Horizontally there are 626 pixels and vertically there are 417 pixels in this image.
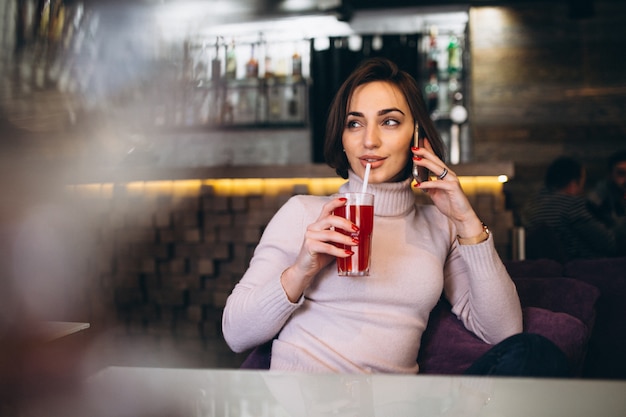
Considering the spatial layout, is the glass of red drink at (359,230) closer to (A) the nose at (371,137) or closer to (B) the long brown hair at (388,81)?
(A) the nose at (371,137)

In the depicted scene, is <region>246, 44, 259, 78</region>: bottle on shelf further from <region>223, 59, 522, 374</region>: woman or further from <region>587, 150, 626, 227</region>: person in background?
<region>223, 59, 522, 374</region>: woman

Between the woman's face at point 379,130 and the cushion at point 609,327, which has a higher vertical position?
the woman's face at point 379,130

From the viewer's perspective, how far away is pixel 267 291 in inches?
49.5

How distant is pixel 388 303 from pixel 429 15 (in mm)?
3760

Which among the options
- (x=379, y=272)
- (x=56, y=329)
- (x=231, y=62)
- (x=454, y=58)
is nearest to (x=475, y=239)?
(x=379, y=272)

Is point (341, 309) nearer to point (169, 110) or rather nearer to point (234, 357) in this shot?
point (234, 357)

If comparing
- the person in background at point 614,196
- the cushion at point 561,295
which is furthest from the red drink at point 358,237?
the person in background at point 614,196

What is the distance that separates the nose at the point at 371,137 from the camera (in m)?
1.42

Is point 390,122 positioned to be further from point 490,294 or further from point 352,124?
point 490,294

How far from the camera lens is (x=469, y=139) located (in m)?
4.49

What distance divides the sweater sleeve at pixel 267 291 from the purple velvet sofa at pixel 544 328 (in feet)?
0.45

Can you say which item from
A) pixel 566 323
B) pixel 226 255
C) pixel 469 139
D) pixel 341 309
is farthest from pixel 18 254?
pixel 469 139

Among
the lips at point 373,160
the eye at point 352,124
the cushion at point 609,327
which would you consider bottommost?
the cushion at point 609,327

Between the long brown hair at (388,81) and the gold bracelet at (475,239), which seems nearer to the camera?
the gold bracelet at (475,239)
